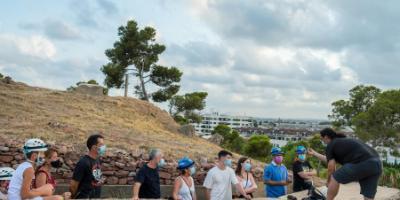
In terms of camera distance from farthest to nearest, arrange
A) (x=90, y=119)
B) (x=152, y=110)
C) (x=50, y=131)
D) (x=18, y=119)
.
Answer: (x=152, y=110) → (x=90, y=119) → (x=18, y=119) → (x=50, y=131)

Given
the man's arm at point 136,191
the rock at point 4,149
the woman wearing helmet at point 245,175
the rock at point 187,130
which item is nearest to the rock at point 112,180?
the rock at point 4,149

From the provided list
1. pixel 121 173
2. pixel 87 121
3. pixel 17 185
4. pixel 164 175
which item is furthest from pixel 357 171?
pixel 87 121

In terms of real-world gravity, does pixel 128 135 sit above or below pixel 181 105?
below

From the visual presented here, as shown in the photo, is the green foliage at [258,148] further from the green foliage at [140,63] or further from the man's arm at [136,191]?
the man's arm at [136,191]

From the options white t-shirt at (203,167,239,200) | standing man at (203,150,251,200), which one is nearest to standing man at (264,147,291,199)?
standing man at (203,150,251,200)

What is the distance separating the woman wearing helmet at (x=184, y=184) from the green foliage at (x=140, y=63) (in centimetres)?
2672

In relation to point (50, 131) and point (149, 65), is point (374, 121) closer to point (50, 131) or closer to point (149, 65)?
point (149, 65)

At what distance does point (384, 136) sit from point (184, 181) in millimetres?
29302

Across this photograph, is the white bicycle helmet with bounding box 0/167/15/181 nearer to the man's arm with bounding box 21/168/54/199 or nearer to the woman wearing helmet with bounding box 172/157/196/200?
the man's arm with bounding box 21/168/54/199

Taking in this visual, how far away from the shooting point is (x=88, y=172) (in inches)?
297

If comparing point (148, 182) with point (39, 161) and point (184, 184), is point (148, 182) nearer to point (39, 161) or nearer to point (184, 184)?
point (184, 184)

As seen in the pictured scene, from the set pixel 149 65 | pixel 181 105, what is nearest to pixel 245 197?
pixel 149 65

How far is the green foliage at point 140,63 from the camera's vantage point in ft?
115

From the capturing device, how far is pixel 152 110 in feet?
90.3
